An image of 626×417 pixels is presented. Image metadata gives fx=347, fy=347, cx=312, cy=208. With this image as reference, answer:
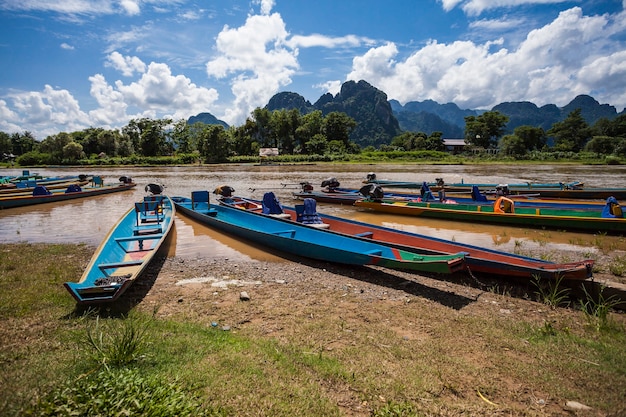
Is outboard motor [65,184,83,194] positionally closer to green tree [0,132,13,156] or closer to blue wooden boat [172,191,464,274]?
blue wooden boat [172,191,464,274]

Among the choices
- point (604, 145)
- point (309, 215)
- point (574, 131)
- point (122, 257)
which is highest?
point (574, 131)

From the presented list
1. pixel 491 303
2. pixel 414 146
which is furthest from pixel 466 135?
pixel 491 303

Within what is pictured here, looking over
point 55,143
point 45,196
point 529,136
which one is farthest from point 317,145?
point 45,196

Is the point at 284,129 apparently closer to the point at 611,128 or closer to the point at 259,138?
the point at 259,138

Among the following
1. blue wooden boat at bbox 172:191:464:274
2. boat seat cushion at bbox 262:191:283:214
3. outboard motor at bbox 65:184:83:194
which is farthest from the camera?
outboard motor at bbox 65:184:83:194

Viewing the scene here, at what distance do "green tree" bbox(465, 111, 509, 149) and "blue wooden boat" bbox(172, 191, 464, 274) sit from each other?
269 feet

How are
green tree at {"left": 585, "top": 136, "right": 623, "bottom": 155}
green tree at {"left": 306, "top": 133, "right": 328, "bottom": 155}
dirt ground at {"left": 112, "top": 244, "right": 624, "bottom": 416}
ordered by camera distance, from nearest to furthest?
dirt ground at {"left": 112, "top": 244, "right": 624, "bottom": 416}
green tree at {"left": 585, "top": 136, "right": 623, "bottom": 155}
green tree at {"left": 306, "top": 133, "right": 328, "bottom": 155}

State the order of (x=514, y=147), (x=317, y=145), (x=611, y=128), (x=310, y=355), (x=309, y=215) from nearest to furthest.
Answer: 1. (x=310, y=355)
2. (x=309, y=215)
3. (x=514, y=147)
4. (x=317, y=145)
5. (x=611, y=128)

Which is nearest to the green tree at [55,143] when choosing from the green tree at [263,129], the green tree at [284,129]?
the green tree at [263,129]

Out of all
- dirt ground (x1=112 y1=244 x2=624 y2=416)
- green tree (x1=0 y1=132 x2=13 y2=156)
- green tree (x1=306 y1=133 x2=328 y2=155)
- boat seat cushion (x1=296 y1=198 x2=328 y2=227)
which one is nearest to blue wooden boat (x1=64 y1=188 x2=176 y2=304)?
dirt ground (x1=112 y1=244 x2=624 y2=416)

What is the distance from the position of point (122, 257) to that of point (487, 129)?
87680 mm

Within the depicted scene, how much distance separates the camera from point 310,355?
13.9ft

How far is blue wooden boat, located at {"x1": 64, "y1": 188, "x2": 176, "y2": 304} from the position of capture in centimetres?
534

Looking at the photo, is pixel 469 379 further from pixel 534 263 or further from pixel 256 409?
pixel 534 263
